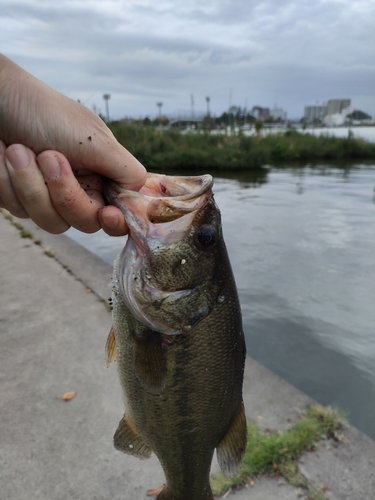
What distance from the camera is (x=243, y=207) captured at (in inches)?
503

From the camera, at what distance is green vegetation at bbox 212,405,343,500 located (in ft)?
7.81

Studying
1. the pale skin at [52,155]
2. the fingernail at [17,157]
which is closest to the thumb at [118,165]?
the pale skin at [52,155]

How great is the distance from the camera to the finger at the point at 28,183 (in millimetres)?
1397

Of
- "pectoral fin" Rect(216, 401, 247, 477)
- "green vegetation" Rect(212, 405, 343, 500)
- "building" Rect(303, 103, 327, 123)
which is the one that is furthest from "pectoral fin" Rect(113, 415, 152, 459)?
"building" Rect(303, 103, 327, 123)

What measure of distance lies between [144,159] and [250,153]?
6528 mm

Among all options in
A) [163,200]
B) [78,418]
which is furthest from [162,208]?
[78,418]

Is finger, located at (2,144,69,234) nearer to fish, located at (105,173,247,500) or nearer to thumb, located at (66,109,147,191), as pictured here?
thumb, located at (66,109,147,191)

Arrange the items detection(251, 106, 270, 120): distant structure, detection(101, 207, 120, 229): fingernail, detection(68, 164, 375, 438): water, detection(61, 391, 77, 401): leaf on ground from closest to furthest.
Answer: detection(101, 207, 120, 229): fingernail, detection(61, 391, 77, 401): leaf on ground, detection(68, 164, 375, 438): water, detection(251, 106, 270, 120): distant structure

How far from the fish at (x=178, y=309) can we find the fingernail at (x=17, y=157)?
1.03ft

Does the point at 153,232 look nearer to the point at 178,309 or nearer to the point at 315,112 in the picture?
the point at 178,309

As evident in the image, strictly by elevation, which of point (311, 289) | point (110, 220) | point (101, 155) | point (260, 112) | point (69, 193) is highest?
point (260, 112)

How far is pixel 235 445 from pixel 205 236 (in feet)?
2.92

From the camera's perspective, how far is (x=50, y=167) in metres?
1.41

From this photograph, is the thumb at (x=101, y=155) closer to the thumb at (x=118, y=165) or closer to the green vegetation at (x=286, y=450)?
the thumb at (x=118, y=165)
